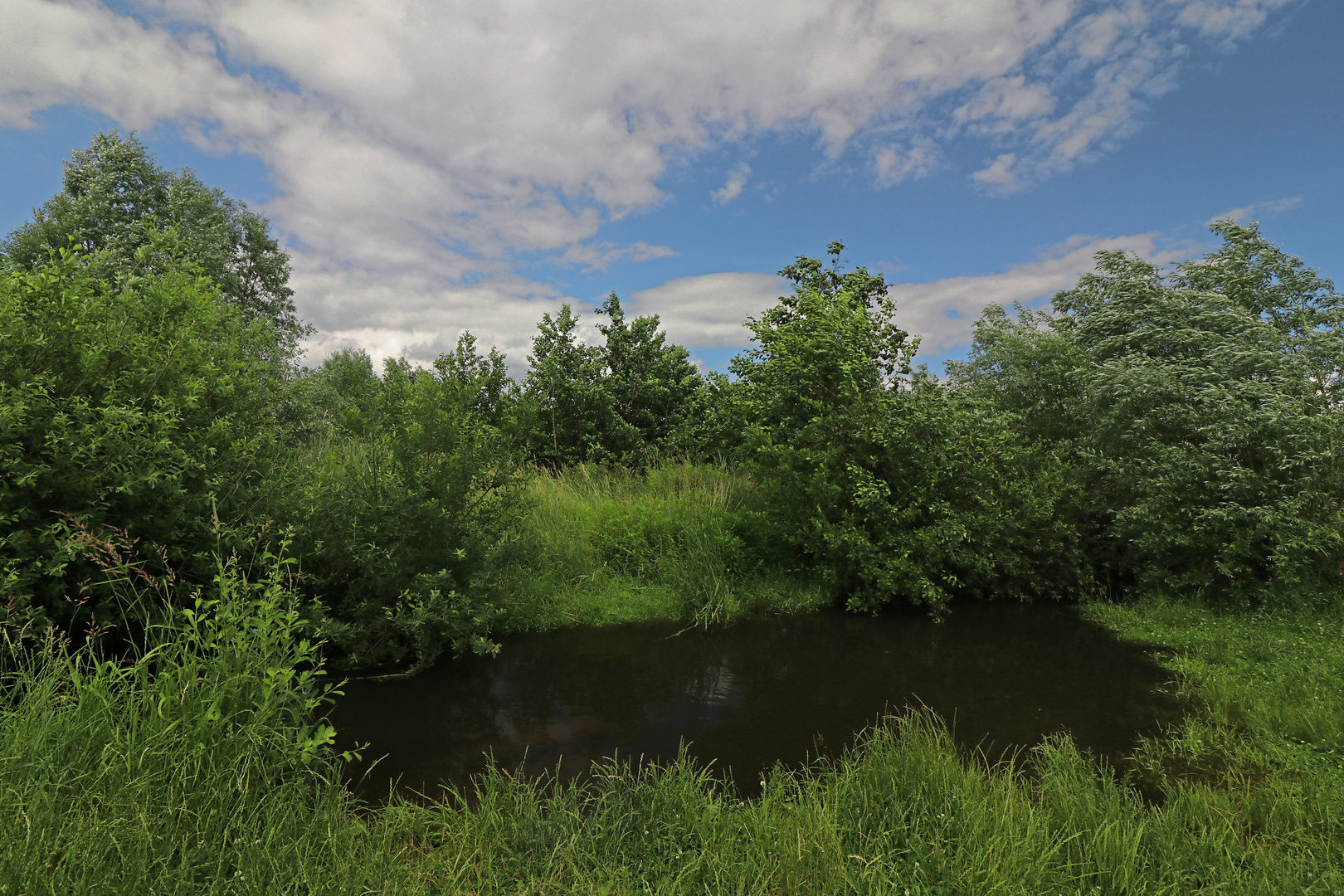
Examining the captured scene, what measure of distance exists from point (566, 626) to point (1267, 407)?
1077cm

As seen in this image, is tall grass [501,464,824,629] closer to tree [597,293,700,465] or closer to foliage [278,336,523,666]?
foliage [278,336,523,666]

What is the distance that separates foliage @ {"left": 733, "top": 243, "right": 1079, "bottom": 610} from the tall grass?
2.85ft

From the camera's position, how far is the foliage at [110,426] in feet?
14.6

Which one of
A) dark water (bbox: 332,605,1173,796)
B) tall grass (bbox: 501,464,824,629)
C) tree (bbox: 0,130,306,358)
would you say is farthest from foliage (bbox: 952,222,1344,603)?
tree (bbox: 0,130,306,358)

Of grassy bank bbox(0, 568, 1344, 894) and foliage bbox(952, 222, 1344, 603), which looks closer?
grassy bank bbox(0, 568, 1344, 894)

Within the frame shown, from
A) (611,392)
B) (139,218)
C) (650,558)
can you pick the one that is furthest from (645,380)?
(139,218)

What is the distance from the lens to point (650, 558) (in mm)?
10891

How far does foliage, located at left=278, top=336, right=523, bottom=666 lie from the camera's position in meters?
7.00

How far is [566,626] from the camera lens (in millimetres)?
9266

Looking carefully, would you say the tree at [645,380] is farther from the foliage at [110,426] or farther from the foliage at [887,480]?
the foliage at [110,426]

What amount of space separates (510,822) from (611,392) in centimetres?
1322

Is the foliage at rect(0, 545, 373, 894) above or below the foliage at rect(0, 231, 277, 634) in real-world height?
below

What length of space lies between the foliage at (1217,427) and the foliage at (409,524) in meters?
10.1

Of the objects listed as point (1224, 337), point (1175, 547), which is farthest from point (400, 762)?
point (1224, 337)
